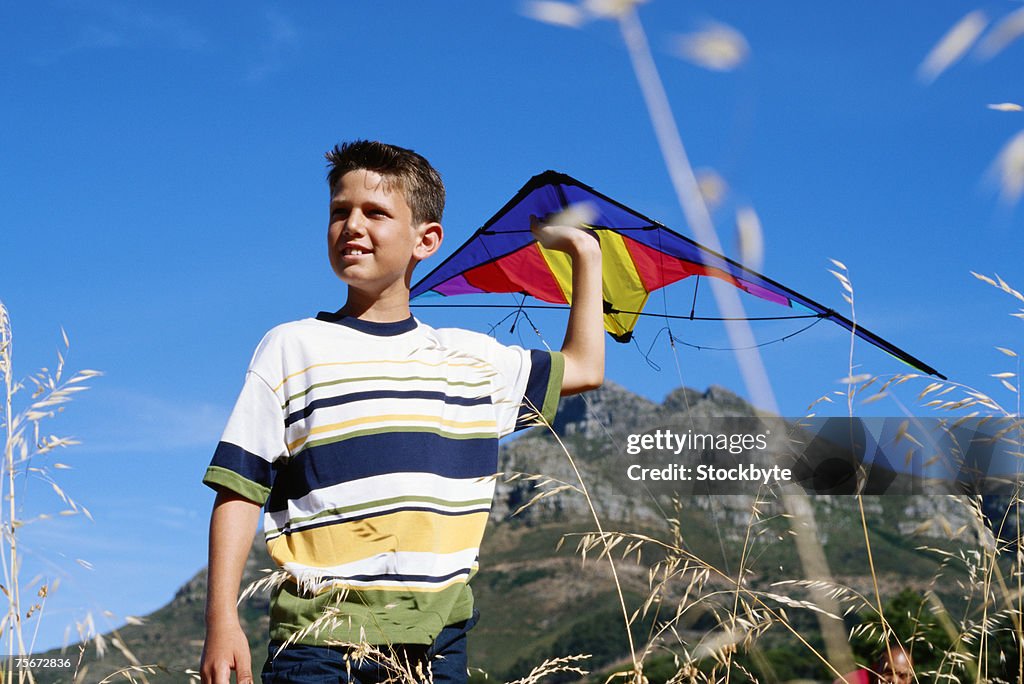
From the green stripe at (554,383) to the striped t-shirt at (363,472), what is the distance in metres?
0.12

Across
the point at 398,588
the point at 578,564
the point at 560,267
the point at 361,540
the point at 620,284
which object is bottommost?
the point at 398,588

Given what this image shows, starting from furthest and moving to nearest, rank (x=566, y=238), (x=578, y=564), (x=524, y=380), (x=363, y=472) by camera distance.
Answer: (x=578, y=564) → (x=566, y=238) → (x=524, y=380) → (x=363, y=472)

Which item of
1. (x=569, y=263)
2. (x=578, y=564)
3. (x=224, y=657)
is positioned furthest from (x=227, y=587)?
(x=578, y=564)

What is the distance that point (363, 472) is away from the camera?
1.96 meters

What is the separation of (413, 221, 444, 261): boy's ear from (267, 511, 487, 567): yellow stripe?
27.1 inches

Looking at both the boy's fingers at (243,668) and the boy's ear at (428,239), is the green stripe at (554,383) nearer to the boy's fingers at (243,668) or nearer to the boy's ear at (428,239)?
the boy's ear at (428,239)

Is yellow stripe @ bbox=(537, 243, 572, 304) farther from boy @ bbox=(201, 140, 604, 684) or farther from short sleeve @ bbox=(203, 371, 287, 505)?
short sleeve @ bbox=(203, 371, 287, 505)

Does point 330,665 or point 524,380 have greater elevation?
point 524,380

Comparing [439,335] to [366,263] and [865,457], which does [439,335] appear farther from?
[865,457]

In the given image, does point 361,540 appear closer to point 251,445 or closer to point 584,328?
point 251,445

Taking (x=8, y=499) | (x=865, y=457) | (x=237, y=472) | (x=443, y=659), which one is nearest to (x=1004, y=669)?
(x=865, y=457)

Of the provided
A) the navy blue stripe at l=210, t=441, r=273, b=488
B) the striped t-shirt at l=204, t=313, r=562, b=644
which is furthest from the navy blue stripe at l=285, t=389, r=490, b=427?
the navy blue stripe at l=210, t=441, r=273, b=488

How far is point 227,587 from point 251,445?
30 centimetres

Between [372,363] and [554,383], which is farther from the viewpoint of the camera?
[554,383]
